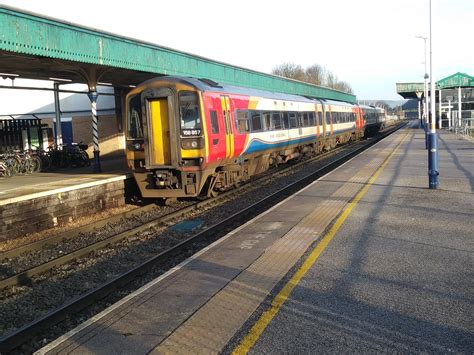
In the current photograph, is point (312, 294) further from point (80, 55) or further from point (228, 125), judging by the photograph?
point (80, 55)

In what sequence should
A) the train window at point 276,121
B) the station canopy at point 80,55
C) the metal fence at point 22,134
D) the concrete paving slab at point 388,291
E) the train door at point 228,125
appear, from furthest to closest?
the metal fence at point 22,134 < the train window at point 276,121 < the train door at point 228,125 < the station canopy at point 80,55 < the concrete paving slab at point 388,291

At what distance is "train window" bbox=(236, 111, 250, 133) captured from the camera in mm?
13688

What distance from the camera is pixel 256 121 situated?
49.9 ft

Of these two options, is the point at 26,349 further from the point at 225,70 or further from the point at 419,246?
the point at 225,70

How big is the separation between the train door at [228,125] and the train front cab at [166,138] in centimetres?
145

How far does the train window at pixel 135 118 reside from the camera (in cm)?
1195

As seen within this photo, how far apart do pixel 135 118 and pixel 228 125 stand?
250 cm

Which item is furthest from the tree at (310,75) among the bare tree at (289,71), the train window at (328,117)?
the train window at (328,117)

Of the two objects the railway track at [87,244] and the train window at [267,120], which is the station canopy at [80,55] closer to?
the train window at [267,120]

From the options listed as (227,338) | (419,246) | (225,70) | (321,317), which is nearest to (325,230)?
(419,246)

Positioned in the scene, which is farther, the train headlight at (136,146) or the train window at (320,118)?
the train window at (320,118)

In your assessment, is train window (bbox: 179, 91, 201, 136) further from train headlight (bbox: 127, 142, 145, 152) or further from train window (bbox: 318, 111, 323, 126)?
train window (bbox: 318, 111, 323, 126)

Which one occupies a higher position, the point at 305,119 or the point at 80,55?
the point at 80,55

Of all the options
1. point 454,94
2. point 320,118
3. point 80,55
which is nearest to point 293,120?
point 320,118
